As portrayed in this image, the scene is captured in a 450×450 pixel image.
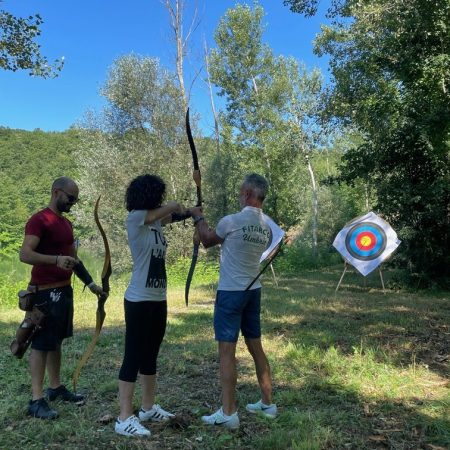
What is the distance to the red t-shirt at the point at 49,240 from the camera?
3.05 meters

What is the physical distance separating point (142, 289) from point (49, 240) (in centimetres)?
84

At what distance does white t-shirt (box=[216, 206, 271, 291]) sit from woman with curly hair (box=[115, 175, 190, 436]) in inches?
13.8

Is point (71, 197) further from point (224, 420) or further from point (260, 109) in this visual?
point (260, 109)

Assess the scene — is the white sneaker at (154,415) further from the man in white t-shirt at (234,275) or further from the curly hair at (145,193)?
the curly hair at (145,193)

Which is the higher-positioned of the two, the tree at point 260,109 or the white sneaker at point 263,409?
the tree at point 260,109

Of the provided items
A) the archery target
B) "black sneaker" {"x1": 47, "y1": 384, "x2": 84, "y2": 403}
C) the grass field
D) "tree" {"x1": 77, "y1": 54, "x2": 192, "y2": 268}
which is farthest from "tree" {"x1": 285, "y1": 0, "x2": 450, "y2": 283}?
"tree" {"x1": 77, "y1": 54, "x2": 192, "y2": 268}

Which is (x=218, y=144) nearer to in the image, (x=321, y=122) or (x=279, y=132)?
(x=279, y=132)

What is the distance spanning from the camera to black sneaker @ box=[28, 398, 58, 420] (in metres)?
3.03

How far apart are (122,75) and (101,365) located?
1526cm

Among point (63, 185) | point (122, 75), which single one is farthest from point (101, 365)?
point (122, 75)

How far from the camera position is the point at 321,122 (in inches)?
707

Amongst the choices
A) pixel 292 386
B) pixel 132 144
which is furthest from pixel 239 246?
pixel 132 144

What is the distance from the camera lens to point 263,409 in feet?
10.1

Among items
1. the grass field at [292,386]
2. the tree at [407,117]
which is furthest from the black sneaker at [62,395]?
the tree at [407,117]
